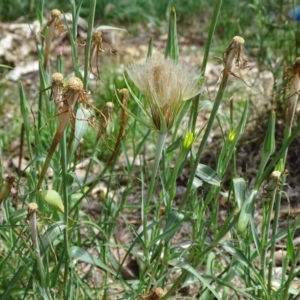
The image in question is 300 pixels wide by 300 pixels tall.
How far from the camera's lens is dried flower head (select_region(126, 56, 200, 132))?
1.09 meters

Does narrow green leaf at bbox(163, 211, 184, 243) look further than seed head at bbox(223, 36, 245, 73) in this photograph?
Yes

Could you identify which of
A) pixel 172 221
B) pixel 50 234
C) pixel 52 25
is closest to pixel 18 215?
pixel 50 234

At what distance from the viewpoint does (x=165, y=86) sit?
1090mm

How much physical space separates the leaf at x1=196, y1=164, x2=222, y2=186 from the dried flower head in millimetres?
168

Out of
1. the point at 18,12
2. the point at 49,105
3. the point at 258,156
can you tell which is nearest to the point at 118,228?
the point at 258,156

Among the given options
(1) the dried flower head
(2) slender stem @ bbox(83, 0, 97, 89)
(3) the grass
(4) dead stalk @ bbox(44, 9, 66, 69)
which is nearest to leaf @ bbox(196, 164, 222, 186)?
(3) the grass

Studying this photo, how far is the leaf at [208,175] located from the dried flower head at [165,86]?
168 mm

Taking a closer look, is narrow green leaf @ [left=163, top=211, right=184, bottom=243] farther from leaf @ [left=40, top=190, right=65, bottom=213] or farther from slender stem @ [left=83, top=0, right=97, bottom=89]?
slender stem @ [left=83, top=0, right=97, bottom=89]

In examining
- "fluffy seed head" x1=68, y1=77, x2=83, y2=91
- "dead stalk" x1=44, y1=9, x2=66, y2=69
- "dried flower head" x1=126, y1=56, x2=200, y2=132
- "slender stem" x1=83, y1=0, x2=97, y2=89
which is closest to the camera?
"fluffy seed head" x1=68, y1=77, x2=83, y2=91

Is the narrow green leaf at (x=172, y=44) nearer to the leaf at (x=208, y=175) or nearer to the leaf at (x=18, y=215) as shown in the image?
the leaf at (x=208, y=175)

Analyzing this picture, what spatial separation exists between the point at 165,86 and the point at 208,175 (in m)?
0.22

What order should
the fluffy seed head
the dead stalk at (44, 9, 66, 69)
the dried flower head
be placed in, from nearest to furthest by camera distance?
the fluffy seed head
the dried flower head
the dead stalk at (44, 9, 66, 69)

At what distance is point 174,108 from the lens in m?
1.10

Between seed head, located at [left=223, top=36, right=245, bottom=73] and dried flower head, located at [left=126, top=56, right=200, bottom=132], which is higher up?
seed head, located at [left=223, top=36, right=245, bottom=73]
